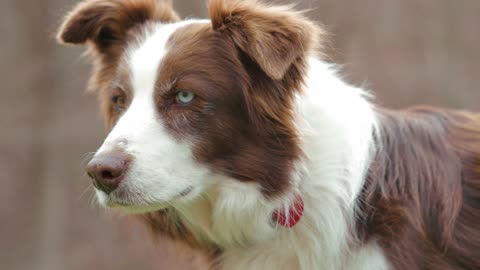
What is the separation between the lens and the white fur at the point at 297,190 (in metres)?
4.24

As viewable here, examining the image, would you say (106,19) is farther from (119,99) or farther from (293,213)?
(293,213)

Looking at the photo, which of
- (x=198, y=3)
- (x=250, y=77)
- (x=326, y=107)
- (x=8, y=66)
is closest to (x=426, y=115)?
(x=326, y=107)

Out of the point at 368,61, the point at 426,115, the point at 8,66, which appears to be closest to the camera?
the point at 426,115

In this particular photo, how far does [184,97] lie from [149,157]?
0.42 meters

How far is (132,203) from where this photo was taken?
417cm

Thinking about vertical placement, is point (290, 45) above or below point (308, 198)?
above

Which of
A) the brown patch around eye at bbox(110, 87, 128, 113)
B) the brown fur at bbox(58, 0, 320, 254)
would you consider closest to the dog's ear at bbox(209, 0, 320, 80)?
the brown fur at bbox(58, 0, 320, 254)

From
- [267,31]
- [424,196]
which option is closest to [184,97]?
[267,31]

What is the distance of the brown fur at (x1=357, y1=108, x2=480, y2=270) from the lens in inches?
173

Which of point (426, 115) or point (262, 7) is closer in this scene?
point (262, 7)

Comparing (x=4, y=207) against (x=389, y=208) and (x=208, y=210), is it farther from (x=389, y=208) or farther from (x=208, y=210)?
(x=389, y=208)

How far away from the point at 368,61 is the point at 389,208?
629cm

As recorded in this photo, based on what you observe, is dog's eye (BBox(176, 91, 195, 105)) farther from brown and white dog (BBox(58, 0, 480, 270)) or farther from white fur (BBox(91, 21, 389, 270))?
white fur (BBox(91, 21, 389, 270))

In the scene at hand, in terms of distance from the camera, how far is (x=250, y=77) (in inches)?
173
